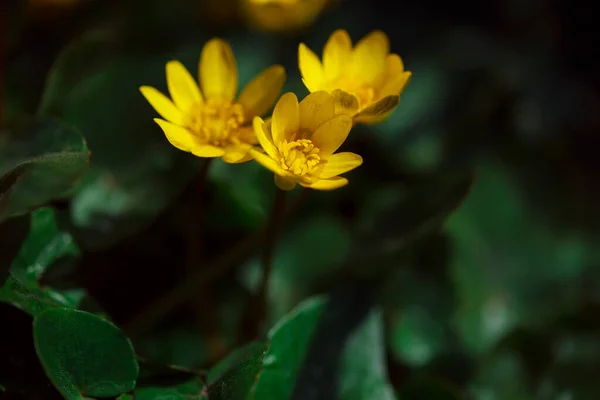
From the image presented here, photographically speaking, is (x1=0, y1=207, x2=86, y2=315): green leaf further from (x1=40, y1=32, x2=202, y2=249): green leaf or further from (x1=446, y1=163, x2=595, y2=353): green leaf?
(x1=446, y1=163, x2=595, y2=353): green leaf

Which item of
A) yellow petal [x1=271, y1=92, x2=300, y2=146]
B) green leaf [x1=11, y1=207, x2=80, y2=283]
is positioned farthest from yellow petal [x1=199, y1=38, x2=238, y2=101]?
green leaf [x1=11, y1=207, x2=80, y2=283]

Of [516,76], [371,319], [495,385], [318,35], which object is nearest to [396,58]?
[371,319]

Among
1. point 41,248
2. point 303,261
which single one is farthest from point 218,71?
point 303,261

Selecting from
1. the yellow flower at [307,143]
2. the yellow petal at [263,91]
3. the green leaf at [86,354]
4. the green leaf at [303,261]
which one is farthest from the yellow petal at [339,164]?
the green leaf at [303,261]

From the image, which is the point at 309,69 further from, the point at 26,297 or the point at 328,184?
the point at 26,297

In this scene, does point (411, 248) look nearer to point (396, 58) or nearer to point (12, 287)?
point (396, 58)
